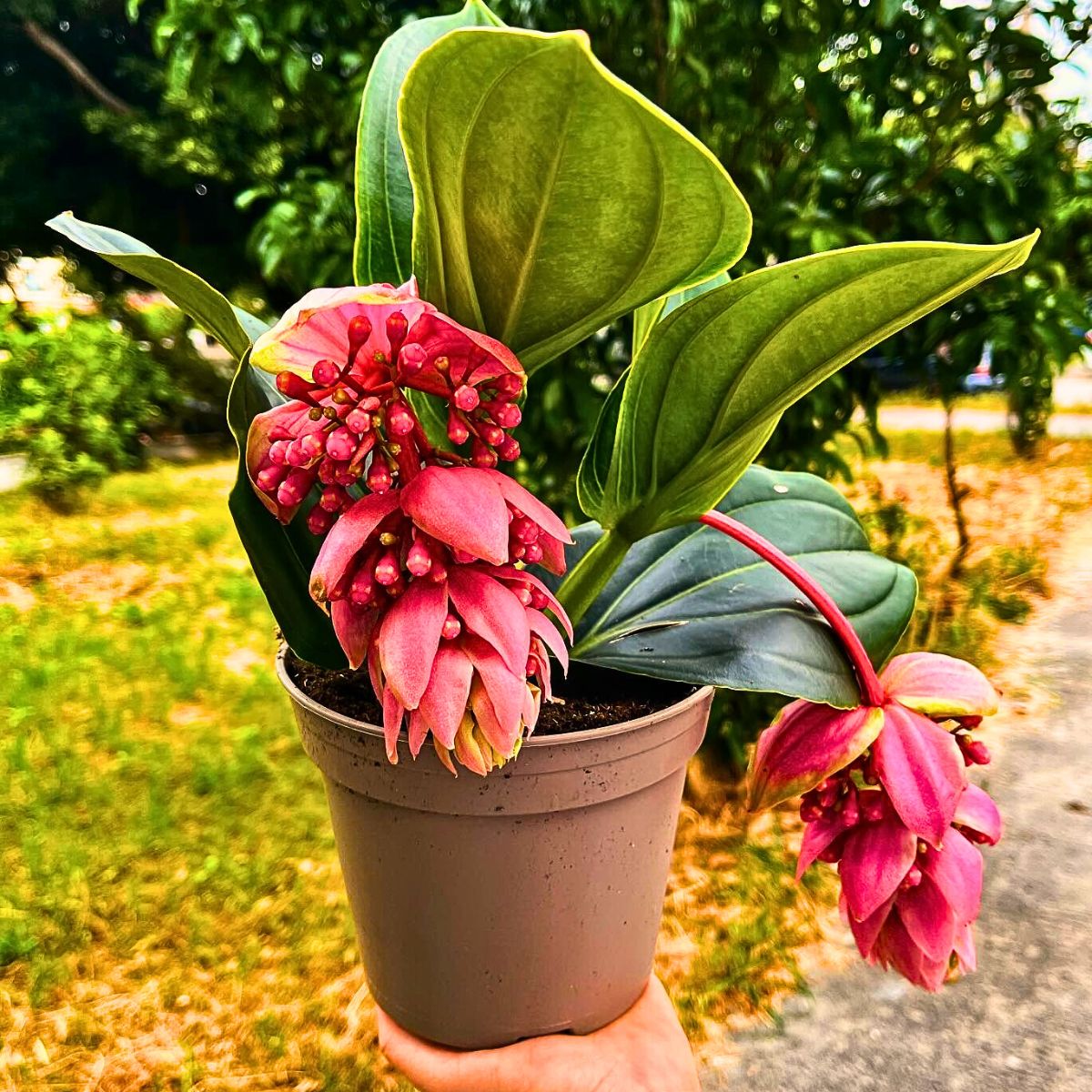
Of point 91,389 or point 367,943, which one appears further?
point 91,389

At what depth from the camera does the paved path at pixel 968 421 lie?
14.1 feet

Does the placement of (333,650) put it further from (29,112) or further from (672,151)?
(29,112)

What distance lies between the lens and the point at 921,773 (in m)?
0.35

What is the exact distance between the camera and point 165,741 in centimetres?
145

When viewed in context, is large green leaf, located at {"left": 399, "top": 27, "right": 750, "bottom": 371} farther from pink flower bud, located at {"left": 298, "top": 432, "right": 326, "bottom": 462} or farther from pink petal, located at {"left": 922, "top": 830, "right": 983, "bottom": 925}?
pink petal, located at {"left": 922, "top": 830, "right": 983, "bottom": 925}

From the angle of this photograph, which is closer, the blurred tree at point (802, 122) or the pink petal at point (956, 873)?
the pink petal at point (956, 873)

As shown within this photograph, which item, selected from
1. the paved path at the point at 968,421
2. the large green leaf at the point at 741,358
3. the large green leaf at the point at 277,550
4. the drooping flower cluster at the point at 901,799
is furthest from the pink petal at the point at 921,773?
the paved path at the point at 968,421

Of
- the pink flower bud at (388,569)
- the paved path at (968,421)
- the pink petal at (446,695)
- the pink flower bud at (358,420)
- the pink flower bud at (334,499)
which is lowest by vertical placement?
the paved path at (968,421)

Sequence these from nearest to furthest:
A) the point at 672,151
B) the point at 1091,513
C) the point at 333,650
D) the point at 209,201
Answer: the point at 672,151 → the point at 333,650 → the point at 1091,513 → the point at 209,201

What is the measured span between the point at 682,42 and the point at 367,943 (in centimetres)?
86

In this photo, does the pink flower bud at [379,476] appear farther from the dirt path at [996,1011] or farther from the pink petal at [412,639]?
the dirt path at [996,1011]

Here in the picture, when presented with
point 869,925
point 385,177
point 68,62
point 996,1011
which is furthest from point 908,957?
point 68,62

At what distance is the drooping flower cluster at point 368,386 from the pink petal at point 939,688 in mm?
208

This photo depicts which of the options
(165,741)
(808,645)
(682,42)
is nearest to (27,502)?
(165,741)
